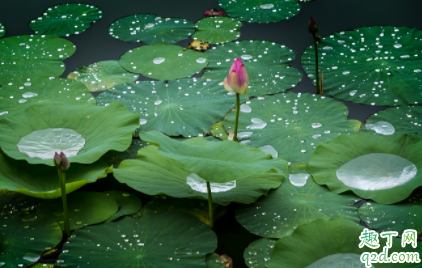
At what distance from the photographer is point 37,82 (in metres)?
2.60

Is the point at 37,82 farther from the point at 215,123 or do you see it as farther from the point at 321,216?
the point at 321,216

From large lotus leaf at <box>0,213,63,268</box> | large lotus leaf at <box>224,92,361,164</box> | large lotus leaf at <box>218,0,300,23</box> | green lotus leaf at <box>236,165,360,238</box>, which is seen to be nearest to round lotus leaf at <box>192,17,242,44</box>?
large lotus leaf at <box>218,0,300,23</box>

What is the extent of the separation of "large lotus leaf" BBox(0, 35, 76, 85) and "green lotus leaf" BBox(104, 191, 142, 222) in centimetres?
120

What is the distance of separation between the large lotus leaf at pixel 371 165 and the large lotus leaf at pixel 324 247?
0.98 ft

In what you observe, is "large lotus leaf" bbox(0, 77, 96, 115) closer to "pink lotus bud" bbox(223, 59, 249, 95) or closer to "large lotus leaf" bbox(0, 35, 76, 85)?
"large lotus leaf" bbox(0, 35, 76, 85)

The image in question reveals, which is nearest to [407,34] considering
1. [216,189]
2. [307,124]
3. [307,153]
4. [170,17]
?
[307,124]

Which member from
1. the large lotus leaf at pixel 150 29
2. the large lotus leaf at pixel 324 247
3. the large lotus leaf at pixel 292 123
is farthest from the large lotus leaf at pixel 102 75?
the large lotus leaf at pixel 324 247

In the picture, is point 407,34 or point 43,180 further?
point 407,34

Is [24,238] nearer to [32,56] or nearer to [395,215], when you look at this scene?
[395,215]

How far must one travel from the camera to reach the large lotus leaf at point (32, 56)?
108 inches

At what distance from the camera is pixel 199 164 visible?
4.93ft

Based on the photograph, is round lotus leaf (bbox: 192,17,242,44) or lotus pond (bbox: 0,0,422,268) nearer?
lotus pond (bbox: 0,0,422,268)

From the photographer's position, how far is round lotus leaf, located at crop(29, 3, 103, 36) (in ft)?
10.7

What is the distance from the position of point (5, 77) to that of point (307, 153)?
6.19 feet
